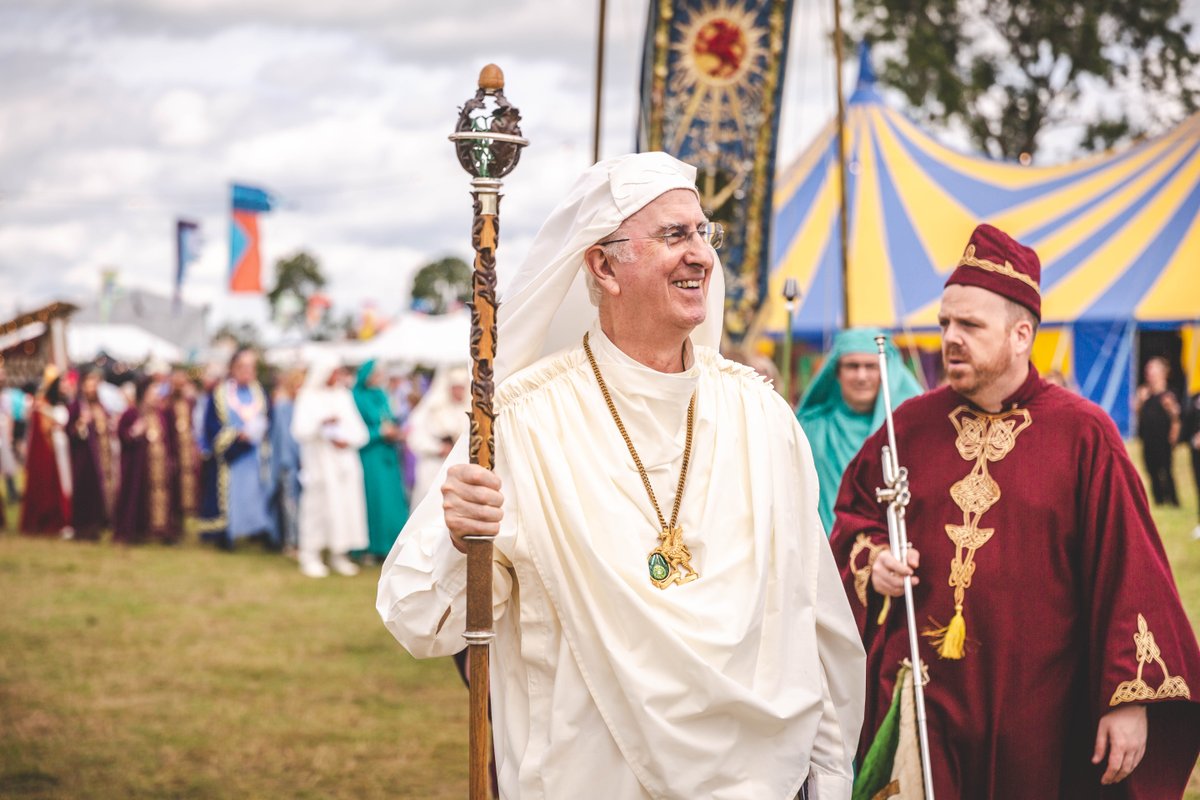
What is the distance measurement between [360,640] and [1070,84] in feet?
88.4

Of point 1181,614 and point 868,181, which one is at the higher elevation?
point 868,181

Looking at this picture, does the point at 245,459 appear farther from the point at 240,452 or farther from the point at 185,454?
the point at 185,454

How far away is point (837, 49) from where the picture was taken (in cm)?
747

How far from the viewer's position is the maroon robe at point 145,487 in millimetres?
14508

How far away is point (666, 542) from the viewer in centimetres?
263

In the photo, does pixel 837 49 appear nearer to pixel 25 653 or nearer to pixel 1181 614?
pixel 1181 614

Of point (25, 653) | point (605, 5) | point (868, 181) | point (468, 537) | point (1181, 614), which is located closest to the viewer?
point (468, 537)

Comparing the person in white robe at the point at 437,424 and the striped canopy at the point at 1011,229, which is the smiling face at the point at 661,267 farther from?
the striped canopy at the point at 1011,229

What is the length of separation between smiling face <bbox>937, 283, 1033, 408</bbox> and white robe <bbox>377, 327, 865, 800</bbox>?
0.78 m

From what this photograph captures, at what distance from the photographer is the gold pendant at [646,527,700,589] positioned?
259cm

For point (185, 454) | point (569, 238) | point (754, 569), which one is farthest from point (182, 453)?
point (754, 569)

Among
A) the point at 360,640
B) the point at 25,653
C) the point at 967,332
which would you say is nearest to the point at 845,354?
the point at 967,332

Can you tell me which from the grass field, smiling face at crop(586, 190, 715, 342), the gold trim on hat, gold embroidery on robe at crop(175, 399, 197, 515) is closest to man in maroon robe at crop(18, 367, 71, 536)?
gold embroidery on robe at crop(175, 399, 197, 515)

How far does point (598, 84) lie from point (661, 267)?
4341 millimetres
